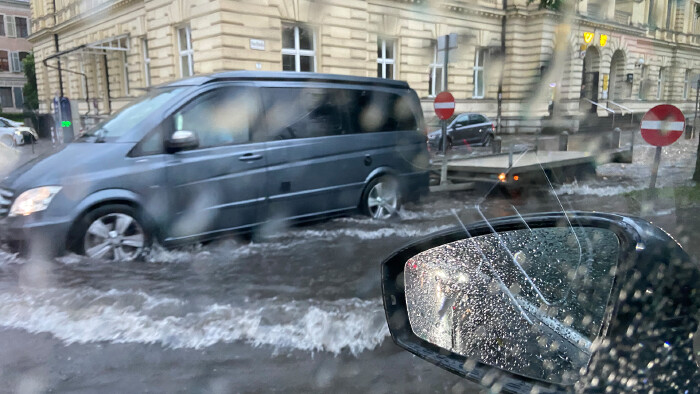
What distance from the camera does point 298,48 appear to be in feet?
50.3

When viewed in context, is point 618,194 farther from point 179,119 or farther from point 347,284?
point 179,119

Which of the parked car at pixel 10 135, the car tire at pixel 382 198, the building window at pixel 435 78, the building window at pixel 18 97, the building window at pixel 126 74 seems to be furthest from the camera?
the building window at pixel 18 97

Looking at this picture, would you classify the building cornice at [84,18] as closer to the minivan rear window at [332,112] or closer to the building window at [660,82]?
the minivan rear window at [332,112]

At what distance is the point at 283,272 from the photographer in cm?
437

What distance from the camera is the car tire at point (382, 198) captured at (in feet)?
20.4

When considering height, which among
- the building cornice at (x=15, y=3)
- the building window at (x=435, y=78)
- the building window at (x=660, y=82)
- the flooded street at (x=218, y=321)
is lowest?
the flooded street at (x=218, y=321)

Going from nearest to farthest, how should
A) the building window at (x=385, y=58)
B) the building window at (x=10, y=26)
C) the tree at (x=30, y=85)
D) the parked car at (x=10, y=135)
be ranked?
the building window at (x=385, y=58)
the parked car at (x=10, y=135)
the tree at (x=30, y=85)
the building window at (x=10, y=26)

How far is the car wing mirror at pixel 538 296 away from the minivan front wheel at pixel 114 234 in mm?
3413

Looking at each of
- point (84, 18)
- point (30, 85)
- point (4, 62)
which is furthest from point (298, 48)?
point (4, 62)

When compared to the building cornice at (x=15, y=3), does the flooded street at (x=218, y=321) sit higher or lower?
lower

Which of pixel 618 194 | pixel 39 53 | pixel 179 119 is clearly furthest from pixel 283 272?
pixel 39 53

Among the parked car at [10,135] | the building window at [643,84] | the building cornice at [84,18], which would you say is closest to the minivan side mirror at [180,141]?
the building window at [643,84]

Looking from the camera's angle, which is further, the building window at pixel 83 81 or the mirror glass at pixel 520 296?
the building window at pixel 83 81

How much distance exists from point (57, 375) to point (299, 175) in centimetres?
321
